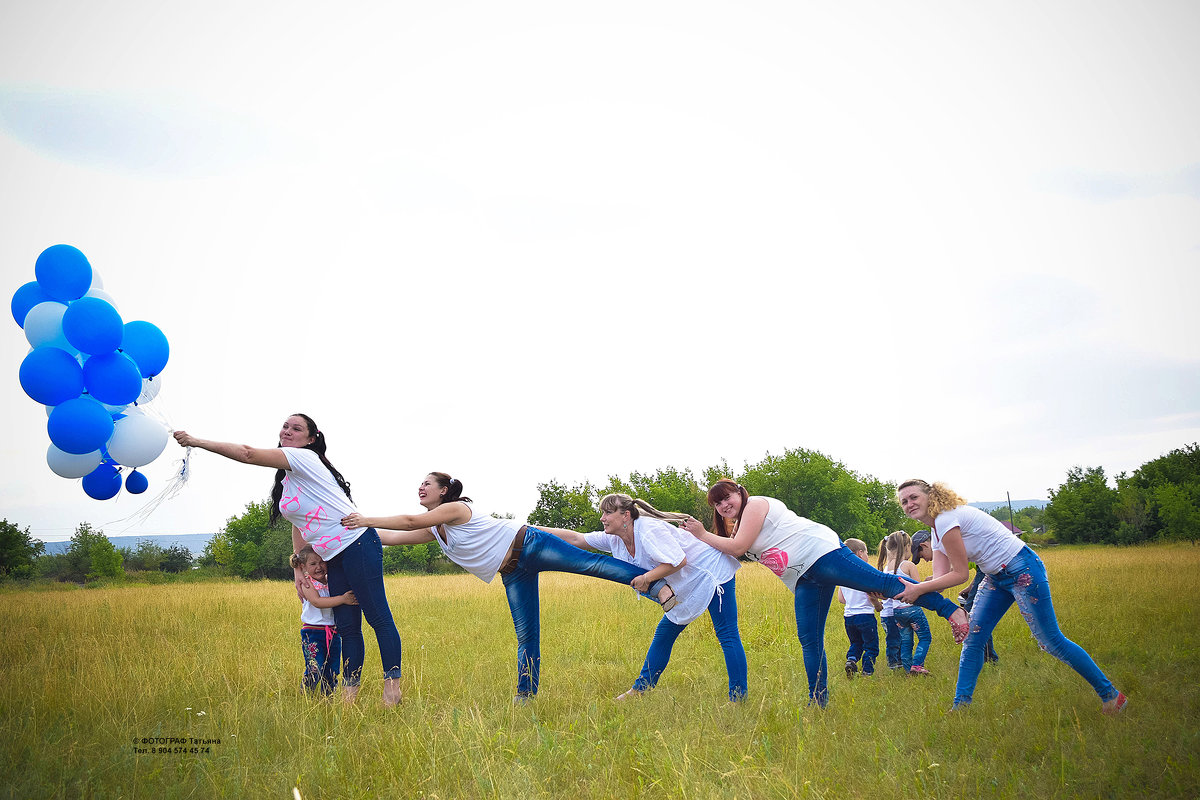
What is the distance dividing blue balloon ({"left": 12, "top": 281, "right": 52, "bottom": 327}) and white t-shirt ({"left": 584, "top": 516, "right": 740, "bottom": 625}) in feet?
18.1

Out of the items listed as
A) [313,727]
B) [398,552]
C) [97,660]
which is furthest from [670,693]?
[398,552]

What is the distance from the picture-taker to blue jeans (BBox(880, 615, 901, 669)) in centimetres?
658

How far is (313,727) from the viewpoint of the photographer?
168 inches

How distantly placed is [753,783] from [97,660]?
6.67m

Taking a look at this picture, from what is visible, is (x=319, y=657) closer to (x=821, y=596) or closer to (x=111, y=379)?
(x=111, y=379)

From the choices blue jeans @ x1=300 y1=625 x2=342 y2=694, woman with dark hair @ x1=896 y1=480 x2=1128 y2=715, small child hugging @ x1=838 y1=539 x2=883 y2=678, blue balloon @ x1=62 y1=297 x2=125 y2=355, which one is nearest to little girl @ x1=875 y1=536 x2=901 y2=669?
small child hugging @ x1=838 y1=539 x2=883 y2=678

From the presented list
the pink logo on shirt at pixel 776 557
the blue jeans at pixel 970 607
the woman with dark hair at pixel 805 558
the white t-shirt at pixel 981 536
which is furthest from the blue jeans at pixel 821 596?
the blue jeans at pixel 970 607

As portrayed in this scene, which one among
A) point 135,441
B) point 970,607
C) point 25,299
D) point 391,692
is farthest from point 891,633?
point 25,299

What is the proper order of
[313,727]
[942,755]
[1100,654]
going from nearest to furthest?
[942,755] → [313,727] → [1100,654]

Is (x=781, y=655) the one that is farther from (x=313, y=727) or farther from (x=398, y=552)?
(x=398, y=552)

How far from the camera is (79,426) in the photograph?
16.7 ft

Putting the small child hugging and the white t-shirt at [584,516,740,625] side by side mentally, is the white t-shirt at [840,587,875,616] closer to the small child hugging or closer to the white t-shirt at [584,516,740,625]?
the small child hugging

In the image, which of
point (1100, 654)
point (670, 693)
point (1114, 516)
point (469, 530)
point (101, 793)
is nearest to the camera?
point (101, 793)

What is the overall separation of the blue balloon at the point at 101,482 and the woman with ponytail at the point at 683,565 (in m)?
4.15
